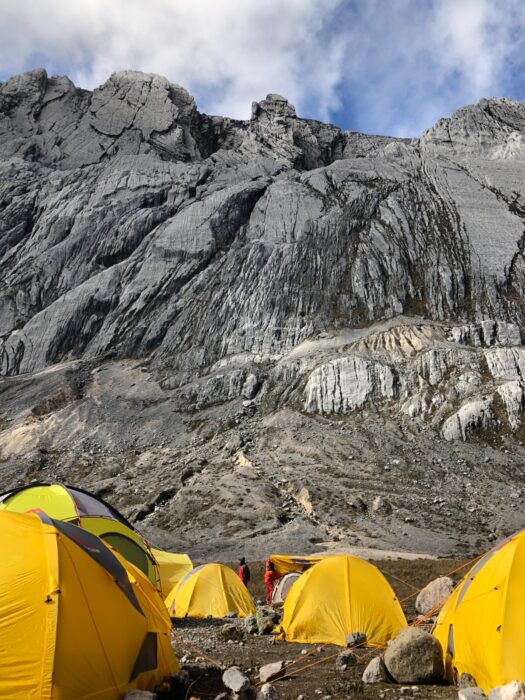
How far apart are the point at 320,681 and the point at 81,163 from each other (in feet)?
395

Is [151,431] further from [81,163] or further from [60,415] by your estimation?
[81,163]

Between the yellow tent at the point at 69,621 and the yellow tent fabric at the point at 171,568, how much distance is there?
483 inches

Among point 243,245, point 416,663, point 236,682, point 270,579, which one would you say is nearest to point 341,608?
point 416,663

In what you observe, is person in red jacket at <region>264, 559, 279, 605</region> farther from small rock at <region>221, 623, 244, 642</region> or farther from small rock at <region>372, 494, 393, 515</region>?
small rock at <region>372, 494, 393, 515</region>

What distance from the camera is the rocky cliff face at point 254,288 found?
173ft

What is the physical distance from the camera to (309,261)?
77312 mm

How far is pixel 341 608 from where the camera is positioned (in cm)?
1079

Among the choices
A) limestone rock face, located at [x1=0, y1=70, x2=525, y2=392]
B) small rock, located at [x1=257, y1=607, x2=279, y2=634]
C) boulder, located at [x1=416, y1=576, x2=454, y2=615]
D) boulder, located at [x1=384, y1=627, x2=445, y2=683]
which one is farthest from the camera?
limestone rock face, located at [x1=0, y1=70, x2=525, y2=392]

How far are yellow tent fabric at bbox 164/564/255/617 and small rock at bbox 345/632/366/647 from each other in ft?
19.3

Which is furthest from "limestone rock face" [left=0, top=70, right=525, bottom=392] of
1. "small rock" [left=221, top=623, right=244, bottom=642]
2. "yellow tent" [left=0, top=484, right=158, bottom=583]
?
"small rock" [left=221, top=623, right=244, bottom=642]

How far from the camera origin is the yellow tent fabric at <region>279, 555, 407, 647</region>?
411 inches

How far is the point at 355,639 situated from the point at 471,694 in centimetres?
441

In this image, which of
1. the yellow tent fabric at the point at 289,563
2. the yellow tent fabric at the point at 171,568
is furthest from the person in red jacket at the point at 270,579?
the yellow tent fabric at the point at 171,568

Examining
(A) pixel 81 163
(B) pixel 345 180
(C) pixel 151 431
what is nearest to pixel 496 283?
(B) pixel 345 180
